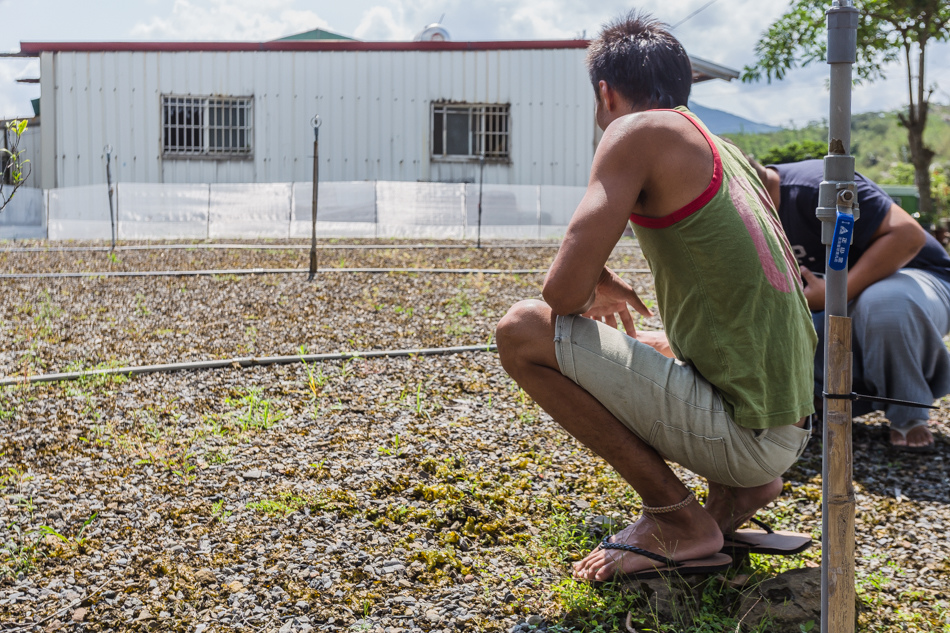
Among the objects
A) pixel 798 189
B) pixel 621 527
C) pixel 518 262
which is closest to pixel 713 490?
pixel 621 527

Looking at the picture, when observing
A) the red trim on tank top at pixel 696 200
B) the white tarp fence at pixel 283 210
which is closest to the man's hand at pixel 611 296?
the red trim on tank top at pixel 696 200

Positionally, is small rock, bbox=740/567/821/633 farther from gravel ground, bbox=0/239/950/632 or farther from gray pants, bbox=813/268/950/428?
gray pants, bbox=813/268/950/428

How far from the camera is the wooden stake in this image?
1623mm

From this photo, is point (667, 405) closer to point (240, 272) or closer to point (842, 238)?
point (842, 238)

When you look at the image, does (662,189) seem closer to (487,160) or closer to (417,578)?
(417,578)

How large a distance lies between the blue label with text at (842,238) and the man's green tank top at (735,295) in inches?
14.6

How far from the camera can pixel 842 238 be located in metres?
1.55

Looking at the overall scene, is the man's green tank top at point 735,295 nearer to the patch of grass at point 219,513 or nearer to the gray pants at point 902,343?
the gray pants at point 902,343

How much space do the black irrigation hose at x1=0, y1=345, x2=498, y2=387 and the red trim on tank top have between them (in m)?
2.15

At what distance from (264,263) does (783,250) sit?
687cm

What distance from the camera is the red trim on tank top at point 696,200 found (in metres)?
1.90

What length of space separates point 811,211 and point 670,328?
1543mm

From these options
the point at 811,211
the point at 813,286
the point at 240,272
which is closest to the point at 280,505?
the point at 813,286

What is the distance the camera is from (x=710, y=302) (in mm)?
1975
